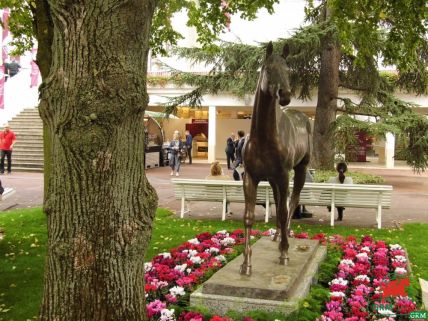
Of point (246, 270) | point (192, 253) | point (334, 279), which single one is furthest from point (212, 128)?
point (246, 270)

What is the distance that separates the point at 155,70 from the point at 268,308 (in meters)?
30.5

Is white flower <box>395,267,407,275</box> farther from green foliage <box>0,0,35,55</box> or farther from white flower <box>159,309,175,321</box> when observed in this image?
green foliage <box>0,0,35,55</box>

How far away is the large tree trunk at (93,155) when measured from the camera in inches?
128

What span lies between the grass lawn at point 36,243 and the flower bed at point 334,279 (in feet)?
2.37

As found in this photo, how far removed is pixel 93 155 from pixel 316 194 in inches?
304

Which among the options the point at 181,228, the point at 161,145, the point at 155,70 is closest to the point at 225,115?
the point at 155,70

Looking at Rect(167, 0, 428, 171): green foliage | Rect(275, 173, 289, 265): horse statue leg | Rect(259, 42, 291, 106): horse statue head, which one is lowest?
Rect(275, 173, 289, 265): horse statue leg

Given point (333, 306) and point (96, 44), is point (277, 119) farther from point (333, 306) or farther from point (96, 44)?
point (96, 44)

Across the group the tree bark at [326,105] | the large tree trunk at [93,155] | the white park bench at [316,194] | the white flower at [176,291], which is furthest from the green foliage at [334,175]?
the large tree trunk at [93,155]

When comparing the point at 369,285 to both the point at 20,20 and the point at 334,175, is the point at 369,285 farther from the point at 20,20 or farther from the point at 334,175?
the point at 334,175

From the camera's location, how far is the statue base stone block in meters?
4.49

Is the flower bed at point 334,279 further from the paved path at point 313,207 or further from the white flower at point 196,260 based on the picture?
the paved path at point 313,207

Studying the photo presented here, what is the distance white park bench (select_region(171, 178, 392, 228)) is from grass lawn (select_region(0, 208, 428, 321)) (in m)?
0.54

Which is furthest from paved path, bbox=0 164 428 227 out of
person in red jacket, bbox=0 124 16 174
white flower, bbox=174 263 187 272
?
white flower, bbox=174 263 187 272
